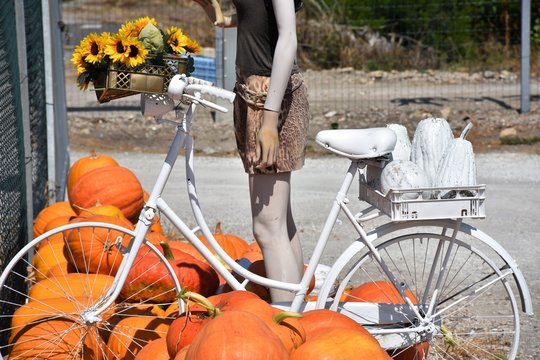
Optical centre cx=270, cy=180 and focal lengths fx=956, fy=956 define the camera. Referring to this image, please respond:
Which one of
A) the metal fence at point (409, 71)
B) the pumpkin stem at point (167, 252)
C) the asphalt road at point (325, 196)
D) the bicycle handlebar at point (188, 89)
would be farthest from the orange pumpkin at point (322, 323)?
the metal fence at point (409, 71)

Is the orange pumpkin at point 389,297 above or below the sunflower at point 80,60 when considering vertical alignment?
below

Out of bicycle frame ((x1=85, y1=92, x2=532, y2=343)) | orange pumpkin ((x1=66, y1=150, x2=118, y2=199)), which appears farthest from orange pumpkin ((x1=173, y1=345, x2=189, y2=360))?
orange pumpkin ((x1=66, y1=150, x2=118, y2=199))

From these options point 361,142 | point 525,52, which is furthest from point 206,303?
point 525,52

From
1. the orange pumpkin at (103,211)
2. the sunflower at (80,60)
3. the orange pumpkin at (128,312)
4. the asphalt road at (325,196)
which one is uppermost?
the sunflower at (80,60)

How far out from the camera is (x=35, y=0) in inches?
294

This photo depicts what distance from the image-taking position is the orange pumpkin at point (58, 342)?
4.36 metres

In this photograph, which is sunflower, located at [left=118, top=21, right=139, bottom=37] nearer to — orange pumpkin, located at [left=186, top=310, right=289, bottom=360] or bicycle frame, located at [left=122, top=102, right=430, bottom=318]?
bicycle frame, located at [left=122, top=102, right=430, bottom=318]

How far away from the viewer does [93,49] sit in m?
4.29

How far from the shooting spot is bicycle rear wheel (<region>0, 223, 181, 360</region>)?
437 centimetres

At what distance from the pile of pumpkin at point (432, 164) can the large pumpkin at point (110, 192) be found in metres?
2.32

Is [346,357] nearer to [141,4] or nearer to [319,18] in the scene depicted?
[319,18]

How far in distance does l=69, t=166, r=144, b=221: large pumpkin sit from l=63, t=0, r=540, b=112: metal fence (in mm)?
7976

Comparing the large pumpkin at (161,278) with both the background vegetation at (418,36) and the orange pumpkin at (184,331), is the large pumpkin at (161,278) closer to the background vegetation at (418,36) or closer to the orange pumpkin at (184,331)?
the orange pumpkin at (184,331)

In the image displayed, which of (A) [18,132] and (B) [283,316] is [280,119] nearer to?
(B) [283,316]
